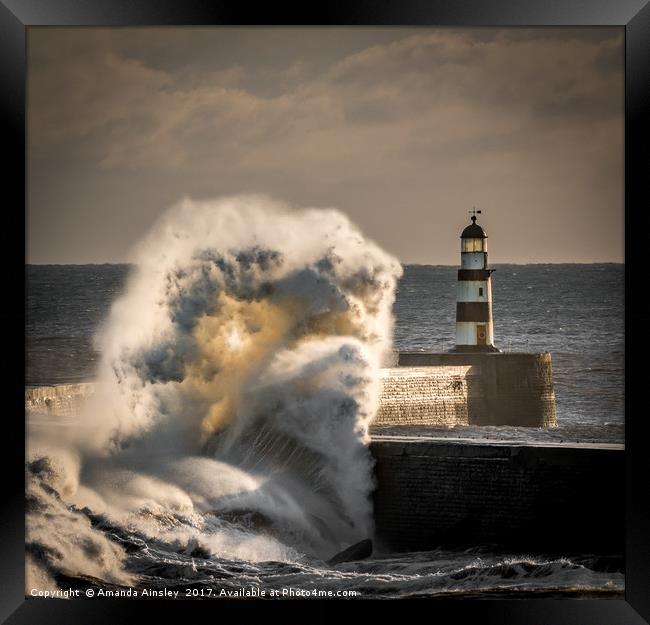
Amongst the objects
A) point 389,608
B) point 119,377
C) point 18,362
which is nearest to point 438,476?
point 389,608

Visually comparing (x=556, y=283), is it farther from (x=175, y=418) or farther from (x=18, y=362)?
(x=18, y=362)

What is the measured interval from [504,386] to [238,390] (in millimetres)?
2513

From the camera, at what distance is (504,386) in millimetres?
11727

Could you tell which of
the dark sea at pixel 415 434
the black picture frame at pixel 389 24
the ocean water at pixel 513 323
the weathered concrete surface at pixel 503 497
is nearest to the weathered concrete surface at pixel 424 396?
the ocean water at pixel 513 323

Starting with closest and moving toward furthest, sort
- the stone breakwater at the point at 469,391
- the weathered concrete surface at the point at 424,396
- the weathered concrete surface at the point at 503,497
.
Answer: the weathered concrete surface at the point at 503,497 → the weathered concrete surface at the point at 424,396 → the stone breakwater at the point at 469,391

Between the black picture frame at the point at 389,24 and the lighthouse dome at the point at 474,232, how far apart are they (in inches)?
76.9

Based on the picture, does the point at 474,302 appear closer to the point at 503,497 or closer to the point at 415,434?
the point at 415,434

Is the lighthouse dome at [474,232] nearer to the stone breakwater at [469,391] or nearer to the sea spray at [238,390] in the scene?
the sea spray at [238,390]

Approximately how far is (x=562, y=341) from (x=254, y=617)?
4354 millimetres

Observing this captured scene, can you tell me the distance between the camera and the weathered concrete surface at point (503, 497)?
9273 mm

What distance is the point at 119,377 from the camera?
1002 cm

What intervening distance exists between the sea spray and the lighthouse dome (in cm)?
55

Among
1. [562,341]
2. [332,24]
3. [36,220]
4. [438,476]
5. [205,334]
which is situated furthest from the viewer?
[562,341]

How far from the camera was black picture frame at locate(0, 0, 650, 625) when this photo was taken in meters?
8.10
